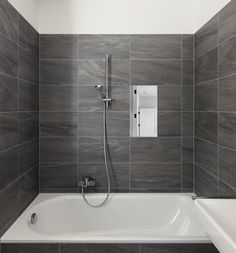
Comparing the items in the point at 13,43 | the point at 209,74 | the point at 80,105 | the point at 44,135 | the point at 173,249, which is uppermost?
the point at 13,43

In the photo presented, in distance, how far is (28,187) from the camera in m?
2.14

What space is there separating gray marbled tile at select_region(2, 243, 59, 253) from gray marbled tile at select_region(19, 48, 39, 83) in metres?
1.21

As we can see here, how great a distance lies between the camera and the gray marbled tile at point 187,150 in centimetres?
248

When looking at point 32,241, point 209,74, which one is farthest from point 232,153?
point 32,241

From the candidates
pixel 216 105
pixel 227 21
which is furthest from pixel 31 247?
pixel 227 21

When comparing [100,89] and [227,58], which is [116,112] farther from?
[227,58]

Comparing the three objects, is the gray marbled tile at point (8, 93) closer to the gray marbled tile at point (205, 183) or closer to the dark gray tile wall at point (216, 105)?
the dark gray tile wall at point (216, 105)

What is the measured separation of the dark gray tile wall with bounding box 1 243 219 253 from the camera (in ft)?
5.12

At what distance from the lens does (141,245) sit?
1.57 metres

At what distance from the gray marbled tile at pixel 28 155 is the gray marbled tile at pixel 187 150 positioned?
1465 millimetres

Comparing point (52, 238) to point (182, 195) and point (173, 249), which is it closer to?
point (173, 249)

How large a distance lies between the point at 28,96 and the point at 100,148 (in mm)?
841

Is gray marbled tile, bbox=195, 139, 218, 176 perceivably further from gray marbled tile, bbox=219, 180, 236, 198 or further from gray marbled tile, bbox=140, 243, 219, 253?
→ gray marbled tile, bbox=140, 243, 219, 253

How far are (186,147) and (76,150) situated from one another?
112 centimetres
